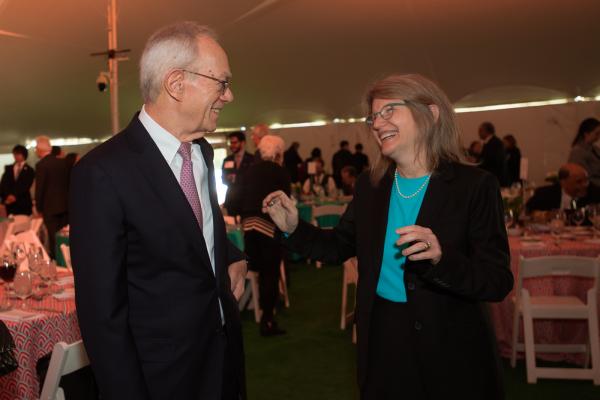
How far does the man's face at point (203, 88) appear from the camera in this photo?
175 centimetres


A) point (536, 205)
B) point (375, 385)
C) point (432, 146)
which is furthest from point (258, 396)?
point (536, 205)

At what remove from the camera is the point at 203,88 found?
1.76m

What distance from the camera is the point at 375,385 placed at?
2.02m

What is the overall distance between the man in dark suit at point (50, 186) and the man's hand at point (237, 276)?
6877mm

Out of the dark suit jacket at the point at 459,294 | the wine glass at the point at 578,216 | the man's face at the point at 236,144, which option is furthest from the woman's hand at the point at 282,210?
the man's face at the point at 236,144

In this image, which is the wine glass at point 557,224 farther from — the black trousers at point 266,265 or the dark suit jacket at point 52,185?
the dark suit jacket at point 52,185

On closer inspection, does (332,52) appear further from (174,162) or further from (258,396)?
(174,162)

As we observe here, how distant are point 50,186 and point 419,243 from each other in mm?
7670

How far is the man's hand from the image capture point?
6.74 ft

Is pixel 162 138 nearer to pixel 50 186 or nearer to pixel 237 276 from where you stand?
pixel 237 276

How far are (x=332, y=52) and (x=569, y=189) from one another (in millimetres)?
10875

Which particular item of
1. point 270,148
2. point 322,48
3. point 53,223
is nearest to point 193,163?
point 270,148

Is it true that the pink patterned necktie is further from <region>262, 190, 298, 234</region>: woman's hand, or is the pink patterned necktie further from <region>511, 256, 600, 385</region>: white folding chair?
<region>511, 256, 600, 385</region>: white folding chair

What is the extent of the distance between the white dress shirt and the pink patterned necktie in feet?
0.04
